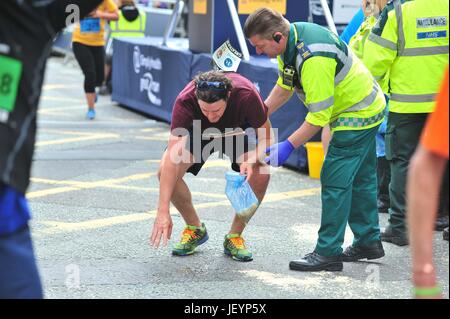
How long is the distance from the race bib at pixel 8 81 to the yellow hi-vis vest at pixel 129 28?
11.7 meters

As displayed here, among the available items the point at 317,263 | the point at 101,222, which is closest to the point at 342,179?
the point at 317,263

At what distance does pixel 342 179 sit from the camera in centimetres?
520

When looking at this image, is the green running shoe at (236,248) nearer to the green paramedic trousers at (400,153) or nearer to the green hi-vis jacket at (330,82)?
the green hi-vis jacket at (330,82)

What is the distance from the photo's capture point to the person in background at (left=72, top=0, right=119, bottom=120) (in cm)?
1097

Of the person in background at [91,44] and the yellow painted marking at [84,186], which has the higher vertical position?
the person in background at [91,44]

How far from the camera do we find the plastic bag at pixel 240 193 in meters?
5.13

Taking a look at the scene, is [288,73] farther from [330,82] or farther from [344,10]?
[344,10]

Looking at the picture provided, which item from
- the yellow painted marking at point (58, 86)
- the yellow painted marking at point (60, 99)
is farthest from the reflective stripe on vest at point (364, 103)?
the yellow painted marking at point (58, 86)

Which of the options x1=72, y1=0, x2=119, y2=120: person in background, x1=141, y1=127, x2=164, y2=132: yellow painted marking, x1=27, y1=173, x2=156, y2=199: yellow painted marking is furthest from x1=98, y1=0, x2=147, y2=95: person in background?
x1=27, y1=173, x2=156, y2=199: yellow painted marking

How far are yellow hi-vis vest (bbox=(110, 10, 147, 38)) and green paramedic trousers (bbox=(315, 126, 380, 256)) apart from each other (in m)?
9.24

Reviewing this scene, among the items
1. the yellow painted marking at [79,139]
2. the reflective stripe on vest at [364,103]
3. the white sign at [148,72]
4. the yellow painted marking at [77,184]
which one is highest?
the reflective stripe on vest at [364,103]

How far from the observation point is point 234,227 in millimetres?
5688

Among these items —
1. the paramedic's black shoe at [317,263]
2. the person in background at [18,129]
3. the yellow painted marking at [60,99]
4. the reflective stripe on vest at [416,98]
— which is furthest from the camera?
the yellow painted marking at [60,99]
